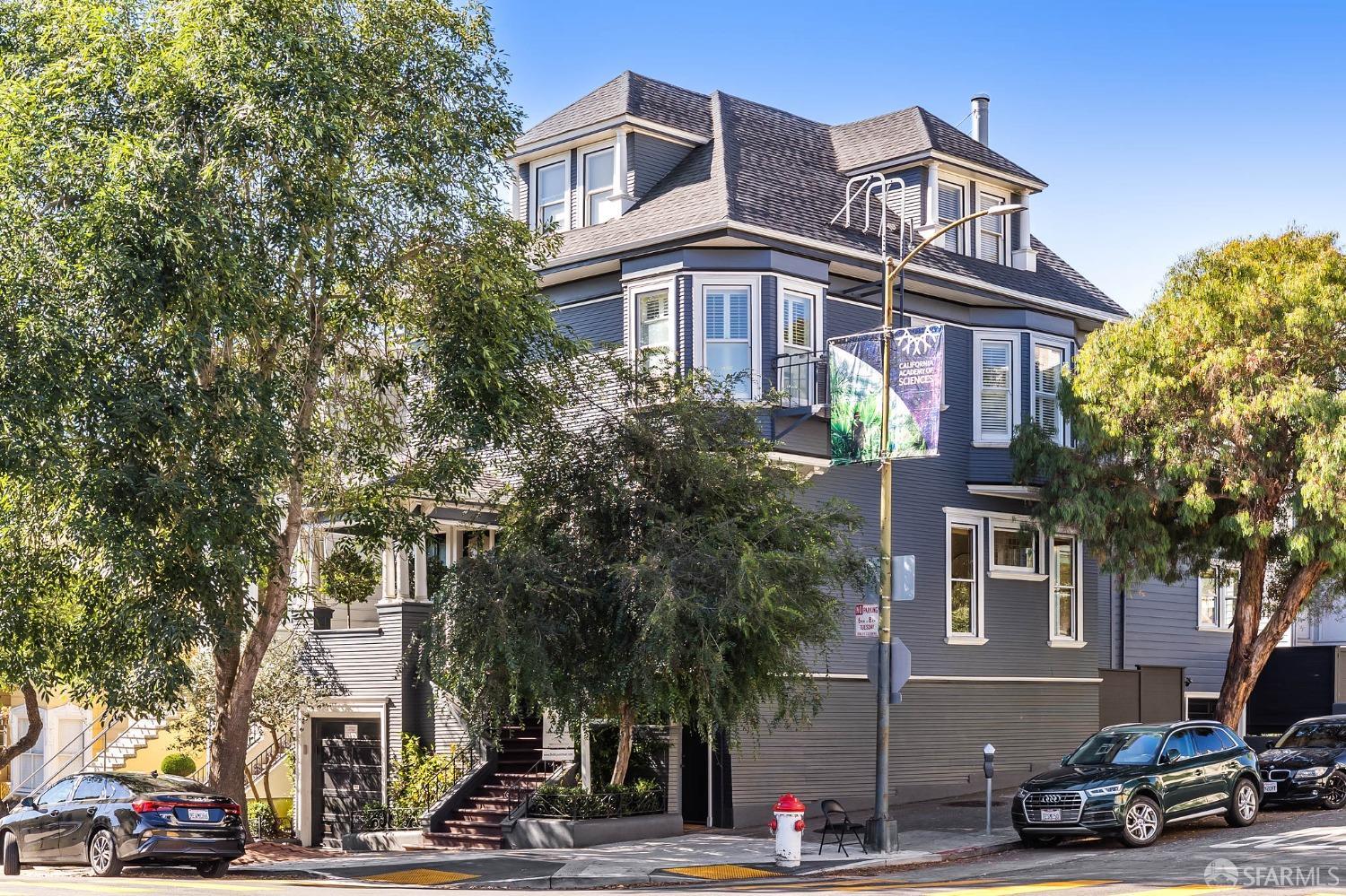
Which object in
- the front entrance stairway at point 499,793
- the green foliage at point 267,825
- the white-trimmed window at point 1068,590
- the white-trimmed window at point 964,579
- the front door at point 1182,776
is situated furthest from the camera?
the white-trimmed window at point 1068,590

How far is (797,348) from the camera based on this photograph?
2584 cm

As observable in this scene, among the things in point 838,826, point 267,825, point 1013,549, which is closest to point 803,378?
point 1013,549

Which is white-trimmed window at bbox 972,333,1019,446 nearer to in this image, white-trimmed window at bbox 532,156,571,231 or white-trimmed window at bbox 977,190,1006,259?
white-trimmed window at bbox 977,190,1006,259

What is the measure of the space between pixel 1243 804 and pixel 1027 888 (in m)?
7.09

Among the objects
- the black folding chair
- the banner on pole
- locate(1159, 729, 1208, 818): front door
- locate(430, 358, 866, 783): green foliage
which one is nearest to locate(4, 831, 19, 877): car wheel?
locate(430, 358, 866, 783): green foliage

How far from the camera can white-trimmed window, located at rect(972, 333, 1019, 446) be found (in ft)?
95.0

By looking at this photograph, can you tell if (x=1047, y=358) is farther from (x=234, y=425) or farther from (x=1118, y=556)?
(x=234, y=425)

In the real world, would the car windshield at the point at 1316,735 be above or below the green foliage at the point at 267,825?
above

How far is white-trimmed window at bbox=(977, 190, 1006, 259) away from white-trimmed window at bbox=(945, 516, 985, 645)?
209 inches

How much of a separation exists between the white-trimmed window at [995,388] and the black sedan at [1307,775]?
7.45 meters

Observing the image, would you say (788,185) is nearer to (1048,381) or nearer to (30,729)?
(1048,381)

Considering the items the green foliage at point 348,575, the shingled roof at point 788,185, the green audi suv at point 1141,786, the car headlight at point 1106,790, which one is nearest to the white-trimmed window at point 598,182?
the shingled roof at point 788,185

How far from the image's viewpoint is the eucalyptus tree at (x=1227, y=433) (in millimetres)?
25312

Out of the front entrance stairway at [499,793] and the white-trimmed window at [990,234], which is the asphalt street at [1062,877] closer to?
the front entrance stairway at [499,793]
